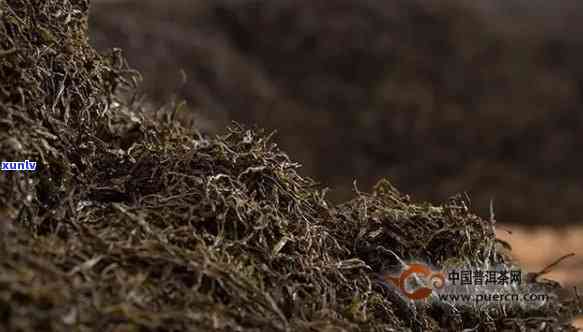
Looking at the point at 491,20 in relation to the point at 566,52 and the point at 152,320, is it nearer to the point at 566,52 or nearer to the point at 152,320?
the point at 566,52

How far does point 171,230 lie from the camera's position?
929mm

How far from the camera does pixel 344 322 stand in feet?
3.01

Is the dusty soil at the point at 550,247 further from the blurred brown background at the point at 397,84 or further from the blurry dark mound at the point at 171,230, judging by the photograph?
the blurry dark mound at the point at 171,230

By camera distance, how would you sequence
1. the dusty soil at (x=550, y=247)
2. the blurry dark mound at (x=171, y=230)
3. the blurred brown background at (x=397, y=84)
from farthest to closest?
the blurred brown background at (x=397, y=84) → the dusty soil at (x=550, y=247) → the blurry dark mound at (x=171, y=230)

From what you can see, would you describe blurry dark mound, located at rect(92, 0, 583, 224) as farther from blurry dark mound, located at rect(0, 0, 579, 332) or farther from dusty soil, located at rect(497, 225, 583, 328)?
blurry dark mound, located at rect(0, 0, 579, 332)

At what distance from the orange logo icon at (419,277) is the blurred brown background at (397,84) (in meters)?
6.23

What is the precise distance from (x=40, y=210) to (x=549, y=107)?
8565 mm

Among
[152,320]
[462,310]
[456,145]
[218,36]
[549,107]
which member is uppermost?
[218,36]

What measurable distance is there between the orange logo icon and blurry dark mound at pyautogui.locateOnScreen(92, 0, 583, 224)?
20.6ft

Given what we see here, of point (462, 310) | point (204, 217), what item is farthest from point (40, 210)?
point (462, 310)

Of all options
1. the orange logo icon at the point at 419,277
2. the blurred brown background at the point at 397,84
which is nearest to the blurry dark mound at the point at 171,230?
the orange logo icon at the point at 419,277

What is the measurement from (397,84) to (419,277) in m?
8.09

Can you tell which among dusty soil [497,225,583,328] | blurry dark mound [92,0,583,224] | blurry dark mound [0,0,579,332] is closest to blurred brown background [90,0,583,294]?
blurry dark mound [92,0,583,224]

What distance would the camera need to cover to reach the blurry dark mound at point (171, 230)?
2.61ft
